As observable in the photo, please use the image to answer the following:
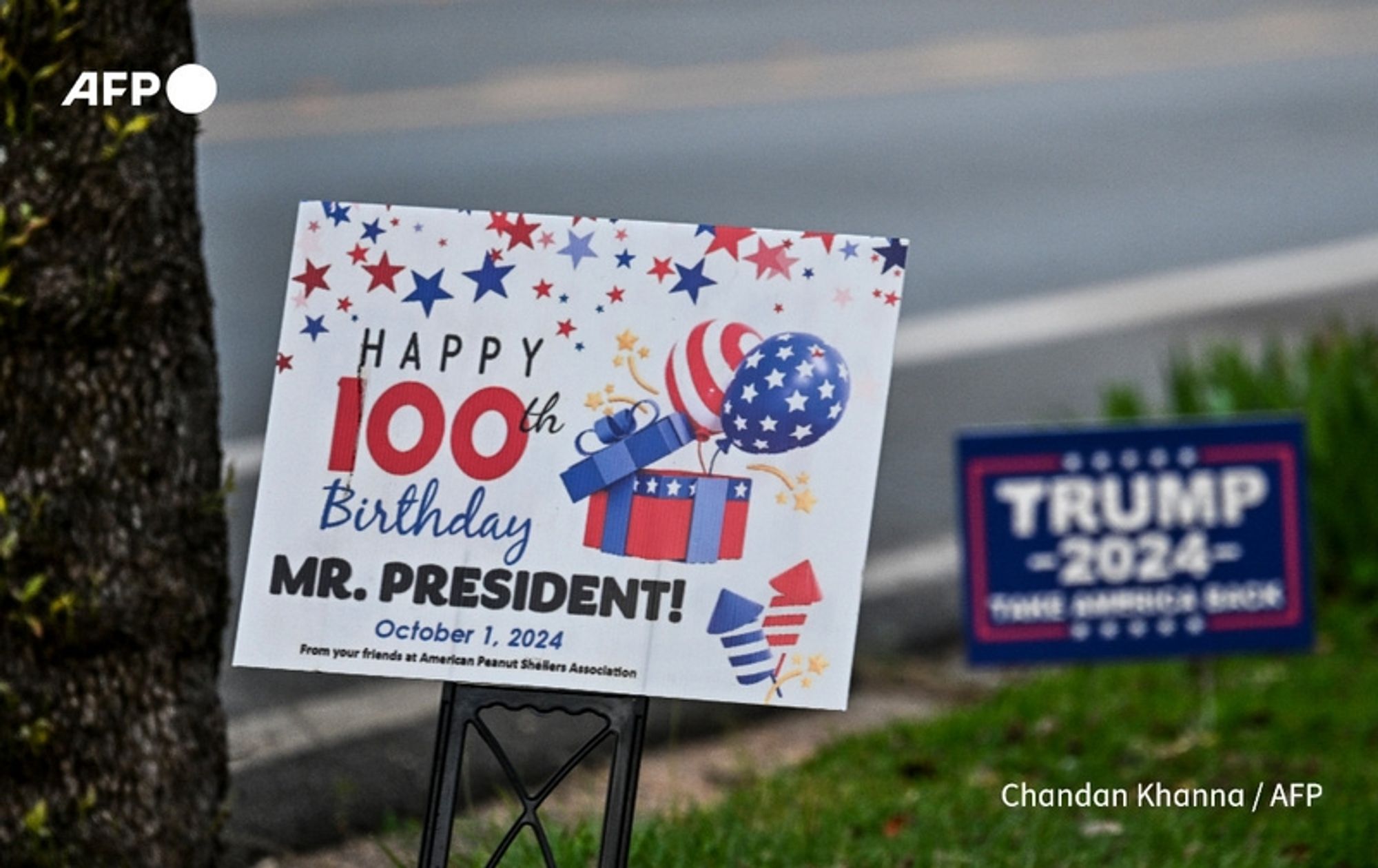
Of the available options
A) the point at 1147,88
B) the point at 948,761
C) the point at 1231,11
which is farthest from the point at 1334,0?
the point at 948,761

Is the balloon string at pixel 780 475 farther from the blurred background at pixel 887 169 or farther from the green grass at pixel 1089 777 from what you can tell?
the blurred background at pixel 887 169

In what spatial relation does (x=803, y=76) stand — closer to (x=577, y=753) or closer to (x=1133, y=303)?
(x=1133, y=303)

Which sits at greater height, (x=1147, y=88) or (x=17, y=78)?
(x=1147, y=88)

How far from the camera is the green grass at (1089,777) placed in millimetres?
3961

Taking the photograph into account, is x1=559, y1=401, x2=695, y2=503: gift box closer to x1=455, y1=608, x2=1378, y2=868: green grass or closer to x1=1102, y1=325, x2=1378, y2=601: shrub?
x1=455, y1=608, x2=1378, y2=868: green grass

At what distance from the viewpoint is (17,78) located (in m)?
3.37

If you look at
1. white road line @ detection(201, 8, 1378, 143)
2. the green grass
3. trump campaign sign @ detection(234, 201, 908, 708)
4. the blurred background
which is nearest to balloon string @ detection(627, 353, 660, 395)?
trump campaign sign @ detection(234, 201, 908, 708)

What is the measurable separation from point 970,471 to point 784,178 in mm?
7592

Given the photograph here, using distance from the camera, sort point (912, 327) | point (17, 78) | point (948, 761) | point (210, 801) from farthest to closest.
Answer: point (912, 327), point (948, 761), point (210, 801), point (17, 78)

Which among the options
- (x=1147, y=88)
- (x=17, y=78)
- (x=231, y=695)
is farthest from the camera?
(x=1147, y=88)

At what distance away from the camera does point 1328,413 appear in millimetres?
6234

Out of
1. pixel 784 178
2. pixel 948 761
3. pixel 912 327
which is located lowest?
pixel 948 761

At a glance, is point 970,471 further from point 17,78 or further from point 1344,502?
point 17,78

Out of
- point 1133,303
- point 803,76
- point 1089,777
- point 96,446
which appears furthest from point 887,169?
point 96,446
